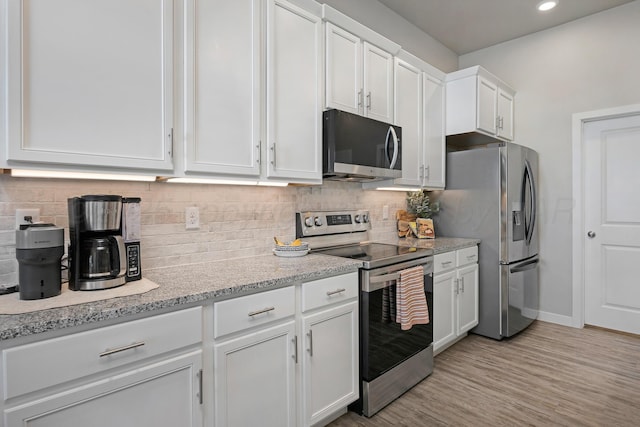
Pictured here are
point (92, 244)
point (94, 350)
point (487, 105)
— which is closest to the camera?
point (94, 350)

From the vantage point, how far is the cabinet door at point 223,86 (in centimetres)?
161

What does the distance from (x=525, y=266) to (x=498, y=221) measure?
2.08ft

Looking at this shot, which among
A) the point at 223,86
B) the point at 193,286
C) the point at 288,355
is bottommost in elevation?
the point at 288,355

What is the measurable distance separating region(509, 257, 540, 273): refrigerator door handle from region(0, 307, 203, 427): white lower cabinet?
9.47 ft

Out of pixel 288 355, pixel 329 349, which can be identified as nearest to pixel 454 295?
pixel 329 349

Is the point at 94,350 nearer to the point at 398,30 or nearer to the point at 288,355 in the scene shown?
the point at 288,355

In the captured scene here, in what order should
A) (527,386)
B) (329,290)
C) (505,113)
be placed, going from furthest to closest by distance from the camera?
(505,113) < (527,386) < (329,290)

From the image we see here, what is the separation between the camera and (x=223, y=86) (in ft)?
5.64

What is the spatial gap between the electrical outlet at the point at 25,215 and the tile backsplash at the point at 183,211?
0.07 feet

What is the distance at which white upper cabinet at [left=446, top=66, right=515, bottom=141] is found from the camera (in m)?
3.29

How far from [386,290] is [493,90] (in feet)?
8.46

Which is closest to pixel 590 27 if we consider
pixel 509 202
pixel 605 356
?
pixel 509 202

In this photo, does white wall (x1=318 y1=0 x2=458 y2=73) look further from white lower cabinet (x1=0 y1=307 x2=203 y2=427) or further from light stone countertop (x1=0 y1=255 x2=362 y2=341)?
white lower cabinet (x1=0 y1=307 x2=203 y2=427)

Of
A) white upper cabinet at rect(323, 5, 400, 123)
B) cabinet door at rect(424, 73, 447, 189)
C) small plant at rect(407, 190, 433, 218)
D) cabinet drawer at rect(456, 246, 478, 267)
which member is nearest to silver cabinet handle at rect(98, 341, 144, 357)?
white upper cabinet at rect(323, 5, 400, 123)
